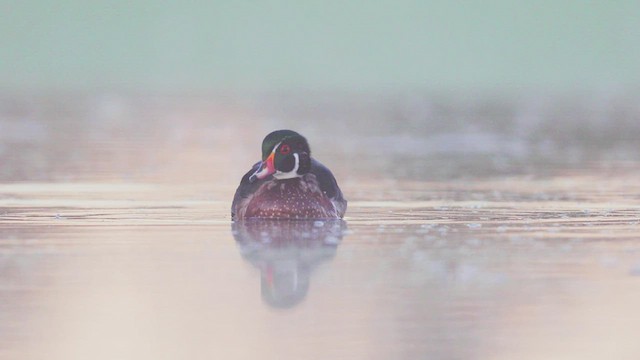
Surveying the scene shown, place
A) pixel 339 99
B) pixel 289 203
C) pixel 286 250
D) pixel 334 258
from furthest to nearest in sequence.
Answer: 1. pixel 339 99
2. pixel 289 203
3. pixel 286 250
4. pixel 334 258

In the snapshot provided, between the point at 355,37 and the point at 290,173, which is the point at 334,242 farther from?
the point at 355,37

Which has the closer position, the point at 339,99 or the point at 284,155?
the point at 284,155

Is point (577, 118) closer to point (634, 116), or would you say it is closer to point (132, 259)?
point (634, 116)

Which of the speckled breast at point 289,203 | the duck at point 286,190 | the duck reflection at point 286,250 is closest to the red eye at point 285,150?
the duck at point 286,190

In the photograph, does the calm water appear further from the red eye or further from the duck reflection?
the red eye

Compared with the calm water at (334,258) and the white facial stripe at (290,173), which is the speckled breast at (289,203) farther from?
the calm water at (334,258)

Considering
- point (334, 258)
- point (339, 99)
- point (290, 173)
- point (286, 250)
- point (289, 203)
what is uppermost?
point (339, 99)

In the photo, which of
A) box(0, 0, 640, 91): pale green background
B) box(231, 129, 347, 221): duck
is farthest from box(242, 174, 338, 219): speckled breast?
box(0, 0, 640, 91): pale green background

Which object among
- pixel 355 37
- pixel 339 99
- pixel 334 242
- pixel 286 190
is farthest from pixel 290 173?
pixel 355 37
